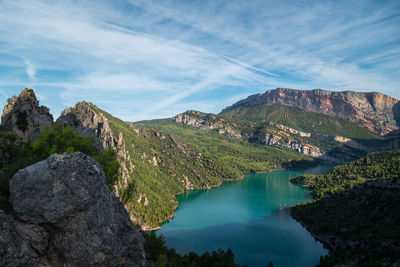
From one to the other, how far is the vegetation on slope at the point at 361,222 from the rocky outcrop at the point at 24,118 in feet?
207

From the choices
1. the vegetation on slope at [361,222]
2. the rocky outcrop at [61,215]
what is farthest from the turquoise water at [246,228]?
the rocky outcrop at [61,215]

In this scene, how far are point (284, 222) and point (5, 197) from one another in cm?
10196

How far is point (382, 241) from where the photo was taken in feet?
174

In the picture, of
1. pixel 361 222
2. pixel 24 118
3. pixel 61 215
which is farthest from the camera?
pixel 361 222

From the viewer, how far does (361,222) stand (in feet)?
228

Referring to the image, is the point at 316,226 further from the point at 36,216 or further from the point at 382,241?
the point at 36,216

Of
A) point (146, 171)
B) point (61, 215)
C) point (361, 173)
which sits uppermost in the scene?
point (61, 215)

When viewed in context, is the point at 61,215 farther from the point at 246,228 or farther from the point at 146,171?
the point at 146,171

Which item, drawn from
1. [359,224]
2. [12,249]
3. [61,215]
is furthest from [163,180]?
[12,249]

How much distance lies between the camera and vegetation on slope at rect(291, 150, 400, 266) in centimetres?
5114

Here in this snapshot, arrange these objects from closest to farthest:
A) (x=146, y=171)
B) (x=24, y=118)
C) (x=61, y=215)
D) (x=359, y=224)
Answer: (x=61, y=215), (x=24, y=118), (x=359, y=224), (x=146, y=171)

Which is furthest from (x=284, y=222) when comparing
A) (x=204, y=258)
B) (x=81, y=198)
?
(x=81, y=198)

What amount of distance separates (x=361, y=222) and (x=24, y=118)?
8500 cm

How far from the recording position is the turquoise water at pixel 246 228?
7206 centimetres
